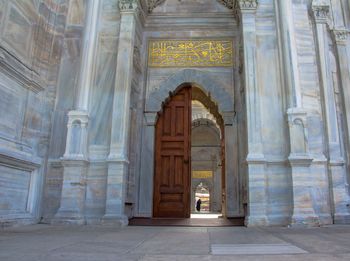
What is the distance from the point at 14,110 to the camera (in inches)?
199

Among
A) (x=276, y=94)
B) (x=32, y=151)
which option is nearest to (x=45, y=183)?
(x=32, y=151)

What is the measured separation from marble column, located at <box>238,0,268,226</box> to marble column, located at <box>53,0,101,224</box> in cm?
273

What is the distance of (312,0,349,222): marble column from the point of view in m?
5.54

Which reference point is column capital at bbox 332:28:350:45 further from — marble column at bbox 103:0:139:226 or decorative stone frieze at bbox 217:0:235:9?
marble column at bbox 103:0:139:226

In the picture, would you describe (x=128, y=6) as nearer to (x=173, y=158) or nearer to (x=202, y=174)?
(x=173, y=158)

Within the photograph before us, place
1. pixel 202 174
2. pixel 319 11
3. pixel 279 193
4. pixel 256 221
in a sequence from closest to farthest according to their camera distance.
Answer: pixel 256 221
pixel 279 193
pixel 319 11
pixel 202 174

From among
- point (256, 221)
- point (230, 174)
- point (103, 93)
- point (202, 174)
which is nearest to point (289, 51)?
point (230, 174)

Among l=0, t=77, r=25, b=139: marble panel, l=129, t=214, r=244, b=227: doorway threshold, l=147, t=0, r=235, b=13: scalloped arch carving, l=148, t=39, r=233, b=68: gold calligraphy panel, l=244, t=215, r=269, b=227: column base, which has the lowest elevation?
l=129, t=214, r=244, b=227: doorway threshold

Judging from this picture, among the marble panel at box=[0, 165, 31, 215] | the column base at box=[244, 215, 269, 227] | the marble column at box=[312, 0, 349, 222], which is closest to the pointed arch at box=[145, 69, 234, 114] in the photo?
the marble column at box=[312, 0, 349, 222]

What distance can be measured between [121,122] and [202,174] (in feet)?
49.1

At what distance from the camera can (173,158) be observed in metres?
7.16

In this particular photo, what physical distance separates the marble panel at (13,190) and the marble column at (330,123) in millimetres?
5115

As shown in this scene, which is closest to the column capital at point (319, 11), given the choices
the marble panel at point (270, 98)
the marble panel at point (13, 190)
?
the marble panel at point (270, 98)

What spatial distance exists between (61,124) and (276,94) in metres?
3.89
